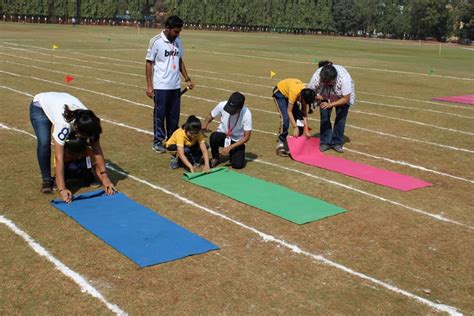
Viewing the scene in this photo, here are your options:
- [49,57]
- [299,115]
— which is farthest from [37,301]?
[49,57]

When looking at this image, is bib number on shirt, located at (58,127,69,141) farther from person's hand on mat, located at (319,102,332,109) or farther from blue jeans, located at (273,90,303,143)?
person's hand on mat, located at (319,102,332,109)

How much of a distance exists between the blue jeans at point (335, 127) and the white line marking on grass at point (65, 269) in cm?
531

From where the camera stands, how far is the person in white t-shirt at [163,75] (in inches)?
311

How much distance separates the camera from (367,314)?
3.90 meters

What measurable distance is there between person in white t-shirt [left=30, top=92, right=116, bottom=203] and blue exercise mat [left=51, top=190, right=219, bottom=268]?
0.21 meters

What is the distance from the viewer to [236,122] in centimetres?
754

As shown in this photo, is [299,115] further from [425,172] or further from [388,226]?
[388,226]

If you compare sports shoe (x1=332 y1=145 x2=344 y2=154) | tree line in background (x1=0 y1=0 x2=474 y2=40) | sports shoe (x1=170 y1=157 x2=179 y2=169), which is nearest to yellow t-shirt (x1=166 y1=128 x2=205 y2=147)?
sports shoe (x1=170 y1=157 x2=179 y2=169)

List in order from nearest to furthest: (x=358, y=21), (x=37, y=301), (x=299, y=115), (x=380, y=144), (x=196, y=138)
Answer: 1. (x=37, y=301)
2. (x=196, y=138)
3. (x=299, y=115)
4. (x=380, y=144)
5. (x=358, y=21)

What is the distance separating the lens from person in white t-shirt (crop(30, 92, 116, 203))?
5496 millimetres

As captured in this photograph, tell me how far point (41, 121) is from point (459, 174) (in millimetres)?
5824

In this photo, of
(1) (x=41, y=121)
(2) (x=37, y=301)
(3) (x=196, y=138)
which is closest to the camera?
(2) (x=37, y=301)

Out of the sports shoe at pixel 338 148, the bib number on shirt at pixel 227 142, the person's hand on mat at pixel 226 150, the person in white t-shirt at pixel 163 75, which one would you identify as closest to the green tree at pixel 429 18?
the sports shoe at pixel 338 148

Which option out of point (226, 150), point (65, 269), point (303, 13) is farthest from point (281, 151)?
point (303, 13)
